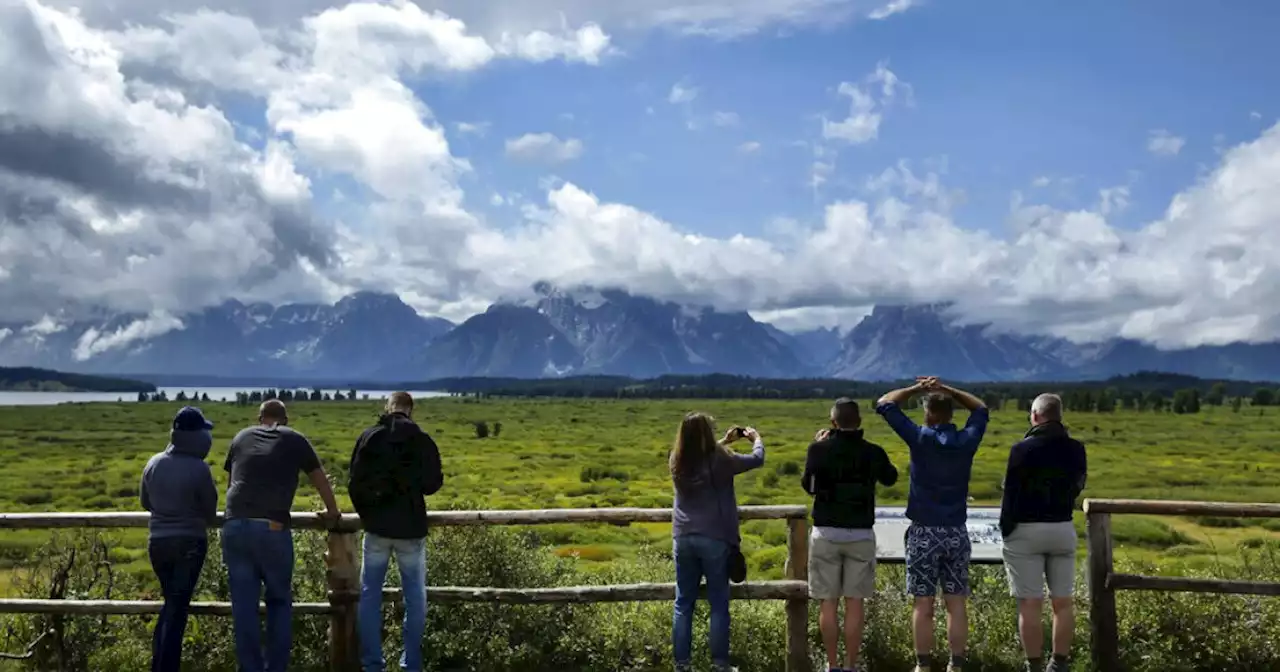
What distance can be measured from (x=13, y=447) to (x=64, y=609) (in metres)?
101

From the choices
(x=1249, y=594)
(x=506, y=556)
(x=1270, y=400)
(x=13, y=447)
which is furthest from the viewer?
(x=1270, y=400)

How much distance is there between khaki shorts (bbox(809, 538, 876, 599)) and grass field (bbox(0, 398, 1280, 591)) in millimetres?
5031

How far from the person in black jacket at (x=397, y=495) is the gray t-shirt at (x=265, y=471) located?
385 mm

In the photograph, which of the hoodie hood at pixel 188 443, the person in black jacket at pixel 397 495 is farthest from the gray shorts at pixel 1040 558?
the hoodie hood at pixel 188 443

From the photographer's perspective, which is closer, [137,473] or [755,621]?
[755,621]

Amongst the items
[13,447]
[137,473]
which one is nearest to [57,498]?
[137,473]

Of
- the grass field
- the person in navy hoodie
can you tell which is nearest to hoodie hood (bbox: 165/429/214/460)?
the person in navy hoodie

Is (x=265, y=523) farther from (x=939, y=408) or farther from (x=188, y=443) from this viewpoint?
(x=939, y=408)

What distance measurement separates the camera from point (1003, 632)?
8273mm

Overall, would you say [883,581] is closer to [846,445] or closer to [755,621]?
[755,621]

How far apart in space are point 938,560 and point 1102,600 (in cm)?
179

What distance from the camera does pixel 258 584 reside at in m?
7.19

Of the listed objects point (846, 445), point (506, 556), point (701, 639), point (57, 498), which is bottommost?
point (57, 498)

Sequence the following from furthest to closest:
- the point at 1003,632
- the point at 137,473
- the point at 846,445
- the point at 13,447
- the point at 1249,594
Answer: the point at 13,447 → the point at 137,473 → the point at 1003,632 → the point at 1249,594 → the point at 846,445
